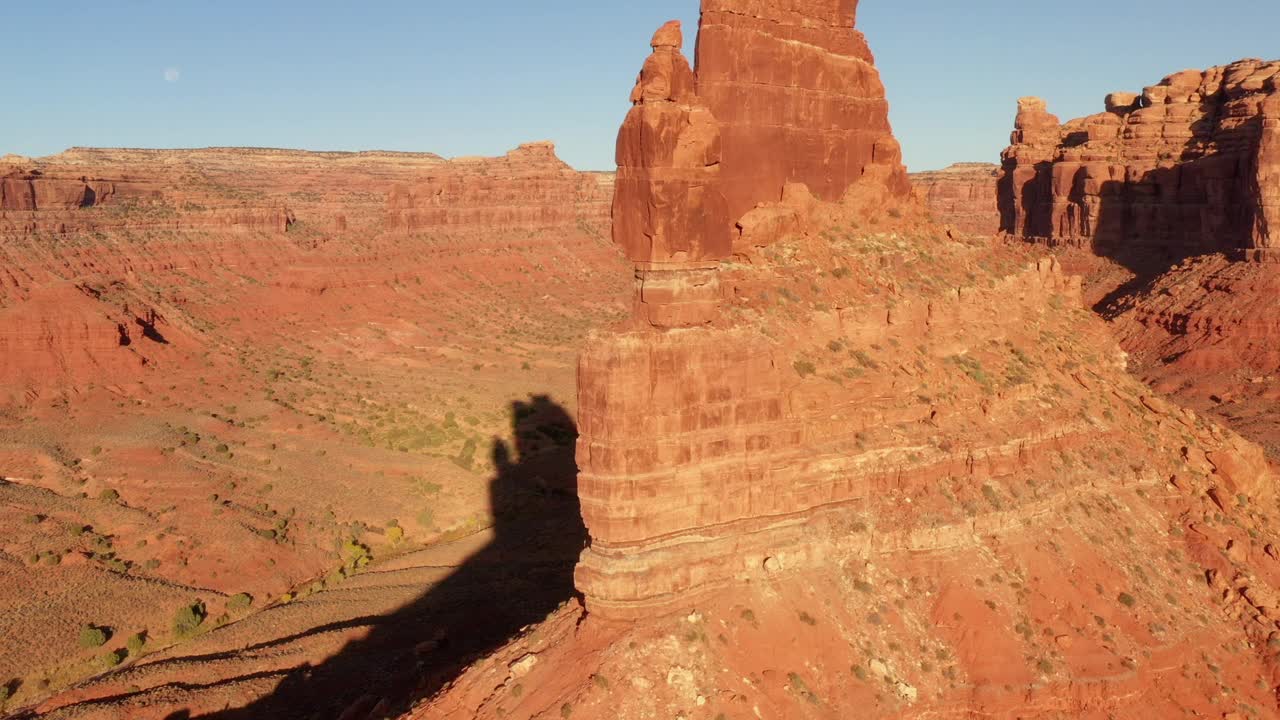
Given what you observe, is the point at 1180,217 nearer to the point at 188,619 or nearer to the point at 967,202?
the point at 967,202

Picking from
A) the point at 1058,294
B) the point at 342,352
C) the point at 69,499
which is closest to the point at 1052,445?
the point at 1058,294

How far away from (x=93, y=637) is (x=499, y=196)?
265 ft

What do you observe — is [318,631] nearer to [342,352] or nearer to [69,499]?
[69,499]

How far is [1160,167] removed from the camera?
83.3 meters

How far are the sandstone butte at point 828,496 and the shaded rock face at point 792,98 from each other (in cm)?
9

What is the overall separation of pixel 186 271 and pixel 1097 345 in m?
62.9

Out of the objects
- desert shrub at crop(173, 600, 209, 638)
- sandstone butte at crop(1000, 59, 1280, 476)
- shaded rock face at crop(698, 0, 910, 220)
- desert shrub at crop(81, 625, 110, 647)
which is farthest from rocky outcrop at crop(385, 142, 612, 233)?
shaded rock face at crop(698, 0, 910, 220)

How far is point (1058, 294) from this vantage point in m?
36.2

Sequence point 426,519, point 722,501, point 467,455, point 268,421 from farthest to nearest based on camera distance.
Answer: point 268,421, point 467,455, point 426,519, point 722,501

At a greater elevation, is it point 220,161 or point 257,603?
point 220,161

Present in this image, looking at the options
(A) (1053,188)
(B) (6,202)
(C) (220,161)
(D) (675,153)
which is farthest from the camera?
(C) (220,161)

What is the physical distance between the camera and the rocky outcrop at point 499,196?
102 meters

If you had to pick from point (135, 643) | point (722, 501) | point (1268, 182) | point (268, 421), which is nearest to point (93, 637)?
point (135, 643)

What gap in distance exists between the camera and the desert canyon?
2070cm
